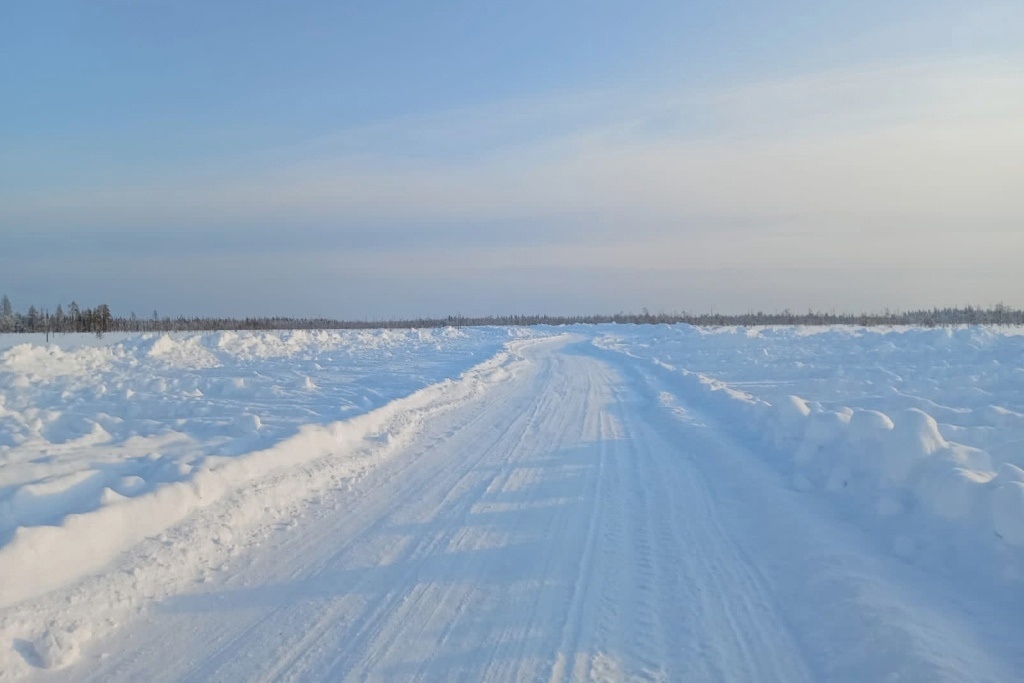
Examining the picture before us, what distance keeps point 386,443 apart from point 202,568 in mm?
5042

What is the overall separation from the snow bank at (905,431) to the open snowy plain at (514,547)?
0.12 feet

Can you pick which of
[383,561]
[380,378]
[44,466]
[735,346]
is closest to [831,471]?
[383,561]

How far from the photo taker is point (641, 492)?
7.50 meters

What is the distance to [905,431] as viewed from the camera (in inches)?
287

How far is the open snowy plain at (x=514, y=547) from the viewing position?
13.2 ft

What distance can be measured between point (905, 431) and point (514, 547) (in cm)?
463

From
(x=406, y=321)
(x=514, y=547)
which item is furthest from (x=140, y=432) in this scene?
(x=406, y=321)

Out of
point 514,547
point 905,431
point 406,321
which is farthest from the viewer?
point 406,321

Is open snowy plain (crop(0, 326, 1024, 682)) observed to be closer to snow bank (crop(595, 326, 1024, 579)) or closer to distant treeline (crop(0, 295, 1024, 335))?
snow bank (crop(595, 326, 1024, 579))

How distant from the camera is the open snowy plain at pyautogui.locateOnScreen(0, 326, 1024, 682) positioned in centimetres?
402

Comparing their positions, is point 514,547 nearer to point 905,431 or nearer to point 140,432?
point 905,431

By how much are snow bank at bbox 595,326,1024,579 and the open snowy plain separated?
0.04m

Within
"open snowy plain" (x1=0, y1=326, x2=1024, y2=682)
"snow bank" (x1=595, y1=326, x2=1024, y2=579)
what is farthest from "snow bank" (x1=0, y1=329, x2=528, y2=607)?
"snow bank" (x1=595, y1=326, x2=1024, y2=579)

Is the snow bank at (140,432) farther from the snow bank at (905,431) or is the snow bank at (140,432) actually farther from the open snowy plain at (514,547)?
the snow bank at (905,431)
